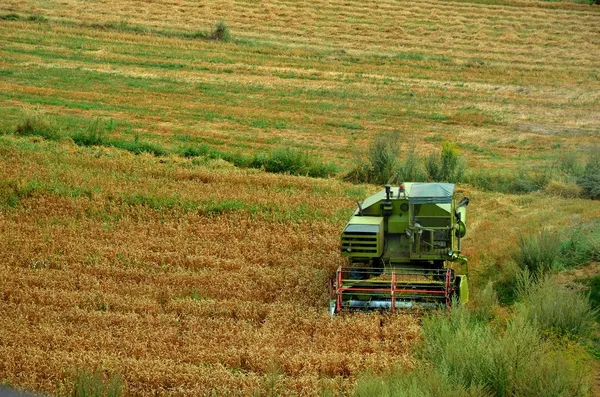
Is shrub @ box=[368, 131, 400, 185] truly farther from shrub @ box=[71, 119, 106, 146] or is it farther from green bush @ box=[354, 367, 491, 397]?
green bush @ box=[354, 367, 491, 397]

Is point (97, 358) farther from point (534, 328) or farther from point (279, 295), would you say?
point (534, 328)

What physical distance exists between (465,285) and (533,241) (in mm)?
2553

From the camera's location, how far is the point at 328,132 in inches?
1195

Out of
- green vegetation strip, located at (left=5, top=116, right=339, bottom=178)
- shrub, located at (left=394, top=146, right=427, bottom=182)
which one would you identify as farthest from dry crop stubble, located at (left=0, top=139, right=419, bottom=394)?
shrub, located at (left=394, top=146, right=427, bottom=182)

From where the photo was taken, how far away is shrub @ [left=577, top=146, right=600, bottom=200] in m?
23.6

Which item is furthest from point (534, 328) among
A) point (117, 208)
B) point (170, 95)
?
point (170, 95)

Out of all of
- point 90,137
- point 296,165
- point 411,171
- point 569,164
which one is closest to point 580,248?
point 411,171

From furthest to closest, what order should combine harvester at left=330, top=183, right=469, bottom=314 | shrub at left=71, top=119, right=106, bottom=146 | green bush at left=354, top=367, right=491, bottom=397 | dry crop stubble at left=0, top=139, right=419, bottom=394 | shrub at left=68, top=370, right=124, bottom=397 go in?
shrub at left=71, top=119, right=106, bottom=146
combine harvester at left=330, top=183, right=469, bottom=314
dry crop stubble at left=0, top=139, right=419, bottom=394
shrub at left=68, top=370, right=124, bottom=397
green bush at left=354, top=367, right=491, bottom=397

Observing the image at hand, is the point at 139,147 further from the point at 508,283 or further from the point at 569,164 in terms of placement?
the point at 508,283

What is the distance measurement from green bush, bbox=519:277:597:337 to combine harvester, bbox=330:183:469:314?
1.16 metres

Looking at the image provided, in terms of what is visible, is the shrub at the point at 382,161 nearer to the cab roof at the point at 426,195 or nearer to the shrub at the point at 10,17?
the cab roof at the point at 426,195

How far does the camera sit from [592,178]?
2384cm

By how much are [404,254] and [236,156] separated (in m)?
10.3

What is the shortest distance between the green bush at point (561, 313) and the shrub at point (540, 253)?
88.2 inches
